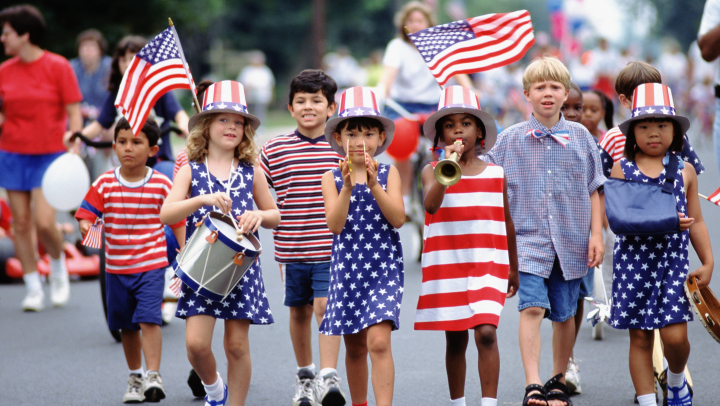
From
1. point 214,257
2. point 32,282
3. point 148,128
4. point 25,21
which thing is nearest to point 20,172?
point 32,282

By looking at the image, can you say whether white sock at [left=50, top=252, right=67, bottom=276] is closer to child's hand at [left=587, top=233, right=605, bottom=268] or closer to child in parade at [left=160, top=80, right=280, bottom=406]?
child in parade at [left=160, top=80, right=280, bottom=406]

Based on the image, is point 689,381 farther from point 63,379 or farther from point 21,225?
point 21,225

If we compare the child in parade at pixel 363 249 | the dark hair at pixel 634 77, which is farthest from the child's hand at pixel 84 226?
the dark hair at pixel 634 77

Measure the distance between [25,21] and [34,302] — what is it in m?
2.50

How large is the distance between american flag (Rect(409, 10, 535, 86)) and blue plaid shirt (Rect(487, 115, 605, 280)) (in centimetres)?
73

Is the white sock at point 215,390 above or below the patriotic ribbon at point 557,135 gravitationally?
below

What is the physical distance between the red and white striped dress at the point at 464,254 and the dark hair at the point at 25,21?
500 centimetres

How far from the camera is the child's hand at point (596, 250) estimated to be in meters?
4.91

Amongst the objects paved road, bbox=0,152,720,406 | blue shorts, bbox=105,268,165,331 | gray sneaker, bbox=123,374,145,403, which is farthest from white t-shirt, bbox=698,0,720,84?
gray sneaker, bbox=123,374,145,403

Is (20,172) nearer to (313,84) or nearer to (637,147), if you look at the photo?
(313,84)

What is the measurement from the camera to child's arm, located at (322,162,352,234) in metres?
4.34

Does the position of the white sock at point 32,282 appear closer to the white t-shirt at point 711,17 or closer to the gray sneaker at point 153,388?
the gray sneaker at point 153,388

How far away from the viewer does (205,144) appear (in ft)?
16.0

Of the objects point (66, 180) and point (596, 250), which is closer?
point (596, 250)
